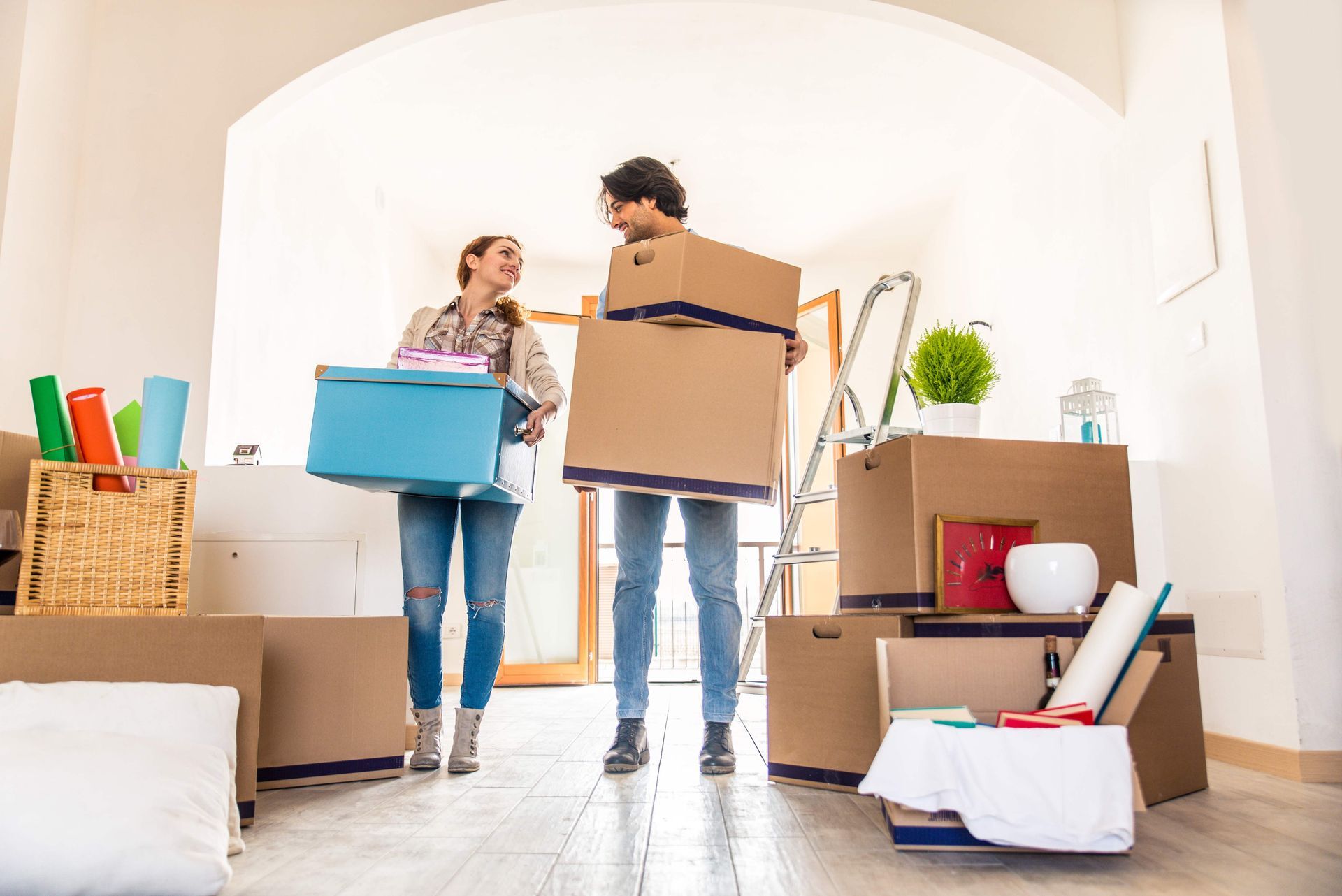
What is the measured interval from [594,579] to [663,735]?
2618 millimetres

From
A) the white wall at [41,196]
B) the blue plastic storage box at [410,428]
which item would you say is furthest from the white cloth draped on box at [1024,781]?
the white wall at [41,196]

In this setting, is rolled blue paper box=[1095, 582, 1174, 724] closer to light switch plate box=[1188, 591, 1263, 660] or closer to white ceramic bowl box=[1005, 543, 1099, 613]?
white ceramic bowl box=[1005, 543, 1099, 613]

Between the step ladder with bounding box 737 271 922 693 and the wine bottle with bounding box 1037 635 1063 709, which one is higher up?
the step ladder with bounding box 737 271 922 693

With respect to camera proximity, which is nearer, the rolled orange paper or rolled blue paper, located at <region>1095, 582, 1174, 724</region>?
rolled blue paper, located at <region>1095, 582, 1174, 724</region>

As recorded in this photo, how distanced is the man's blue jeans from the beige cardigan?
0.32 metres

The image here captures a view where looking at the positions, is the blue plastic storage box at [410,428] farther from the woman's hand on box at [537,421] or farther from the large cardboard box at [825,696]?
the large cardboard box at [825,696]

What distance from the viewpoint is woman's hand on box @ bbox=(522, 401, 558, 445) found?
5.90 ft

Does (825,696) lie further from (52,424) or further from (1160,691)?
(52,424)

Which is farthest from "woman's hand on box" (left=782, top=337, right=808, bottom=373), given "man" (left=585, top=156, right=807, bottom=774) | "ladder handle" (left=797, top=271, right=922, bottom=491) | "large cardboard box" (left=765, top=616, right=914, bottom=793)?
"large cardboard box" (left=765, top=616, right=914, bottom=793)

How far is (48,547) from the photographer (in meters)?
1.36

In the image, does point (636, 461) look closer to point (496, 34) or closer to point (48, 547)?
point (48, 547)

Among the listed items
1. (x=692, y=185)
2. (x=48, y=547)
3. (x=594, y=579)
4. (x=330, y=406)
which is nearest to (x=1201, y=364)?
(x=330, y=406)

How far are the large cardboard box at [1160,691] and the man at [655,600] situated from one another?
402mm

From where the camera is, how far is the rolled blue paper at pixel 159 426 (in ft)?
4.84
